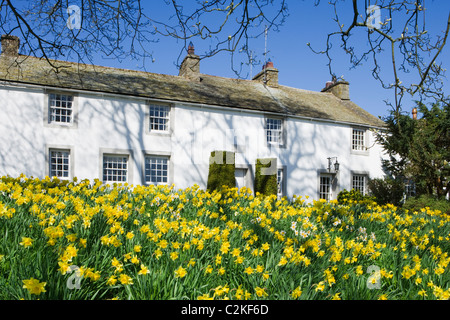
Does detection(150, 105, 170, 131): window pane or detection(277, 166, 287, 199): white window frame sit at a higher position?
detection(150, 105, 170, 131): window pane

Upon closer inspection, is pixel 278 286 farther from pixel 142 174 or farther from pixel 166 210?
pixel 142 174

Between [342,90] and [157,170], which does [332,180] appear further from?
[157,170]

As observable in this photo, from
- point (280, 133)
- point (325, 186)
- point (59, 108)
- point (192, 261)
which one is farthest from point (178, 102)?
point (192, 261)

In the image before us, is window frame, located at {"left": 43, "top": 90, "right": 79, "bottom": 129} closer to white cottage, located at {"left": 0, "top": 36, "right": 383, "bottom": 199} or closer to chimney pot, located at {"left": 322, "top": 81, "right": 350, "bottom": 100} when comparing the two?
white cottage, located at {"left": 0, "top": 36, "right": 383, "bottom": 199}

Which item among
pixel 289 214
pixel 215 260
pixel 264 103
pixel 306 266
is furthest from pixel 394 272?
pixel 264 103

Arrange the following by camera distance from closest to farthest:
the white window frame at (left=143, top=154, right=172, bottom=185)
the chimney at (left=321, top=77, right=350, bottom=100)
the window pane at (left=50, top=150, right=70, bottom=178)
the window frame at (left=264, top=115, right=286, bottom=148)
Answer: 1. the window pane at (left=50, top=150, right=70, bottom=178)
2. the white window frame at (left=143, top=154, right=172, bottom=185)
3. the window frame at (left=264, top=115, right=286, bottom=148)
4. the chimney at (left=321, top=77, right=350, bottom=100)

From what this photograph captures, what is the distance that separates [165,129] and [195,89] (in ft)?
10.8

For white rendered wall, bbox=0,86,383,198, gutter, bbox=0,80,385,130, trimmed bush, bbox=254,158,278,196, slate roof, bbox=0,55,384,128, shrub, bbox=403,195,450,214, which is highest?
slate roof, bbox=0,55,384,128

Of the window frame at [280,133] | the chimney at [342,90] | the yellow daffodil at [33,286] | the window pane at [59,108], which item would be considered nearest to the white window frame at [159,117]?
the window pane at [59,108]

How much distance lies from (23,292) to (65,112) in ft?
52.4

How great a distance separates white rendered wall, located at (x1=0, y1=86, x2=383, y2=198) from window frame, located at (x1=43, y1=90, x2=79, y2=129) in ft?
0.42

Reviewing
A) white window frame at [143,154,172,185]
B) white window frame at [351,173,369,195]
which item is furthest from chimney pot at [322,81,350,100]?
white window frame at [143,154,172,185]

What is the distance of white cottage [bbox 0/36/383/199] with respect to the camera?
16.2m

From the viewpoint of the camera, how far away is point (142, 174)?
17672 mm
